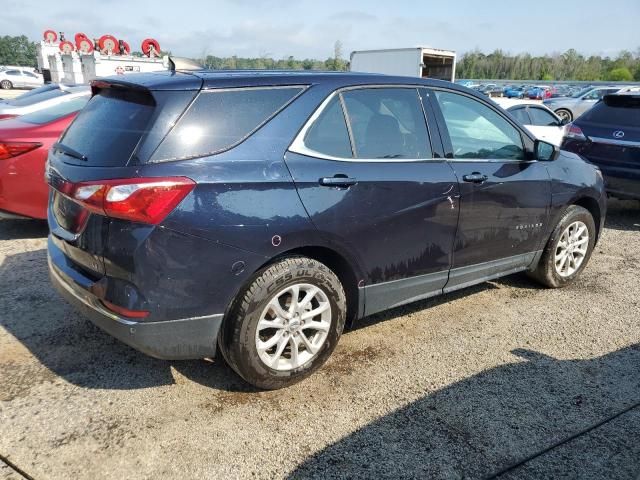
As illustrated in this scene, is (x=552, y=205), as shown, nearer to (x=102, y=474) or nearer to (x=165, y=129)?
(x=165, y=129)

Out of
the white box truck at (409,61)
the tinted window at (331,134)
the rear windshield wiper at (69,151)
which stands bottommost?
the rear windshield wiper at (69,151)

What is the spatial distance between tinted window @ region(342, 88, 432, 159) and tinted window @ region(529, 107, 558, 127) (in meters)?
7.33

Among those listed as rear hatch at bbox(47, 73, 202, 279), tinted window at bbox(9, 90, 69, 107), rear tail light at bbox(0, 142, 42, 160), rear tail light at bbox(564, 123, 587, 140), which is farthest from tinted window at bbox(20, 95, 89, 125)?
rear tail light at bbox(564, 123, 587, 140)

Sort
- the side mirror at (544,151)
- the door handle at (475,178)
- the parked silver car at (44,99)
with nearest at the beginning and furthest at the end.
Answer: the door handle at (475,178) → the side mirror at (544,151) → the parked silver car at (44,99)

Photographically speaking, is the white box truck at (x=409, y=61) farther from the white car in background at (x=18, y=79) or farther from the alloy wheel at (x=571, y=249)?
the white car in background at (x=18, y=79)

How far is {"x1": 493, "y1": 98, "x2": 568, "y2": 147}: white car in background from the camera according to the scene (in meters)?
9.71

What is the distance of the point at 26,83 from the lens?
38625 mm

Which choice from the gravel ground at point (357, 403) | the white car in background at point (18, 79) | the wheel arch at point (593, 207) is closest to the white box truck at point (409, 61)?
the wheel arch at point (593, 207)

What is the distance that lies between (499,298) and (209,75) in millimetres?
3024

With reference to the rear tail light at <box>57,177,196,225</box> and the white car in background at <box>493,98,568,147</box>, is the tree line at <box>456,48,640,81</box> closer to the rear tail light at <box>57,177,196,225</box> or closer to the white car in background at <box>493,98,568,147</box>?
the white car in background at <box>493,98,568,147</box>

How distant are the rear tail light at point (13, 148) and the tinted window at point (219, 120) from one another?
3.24m

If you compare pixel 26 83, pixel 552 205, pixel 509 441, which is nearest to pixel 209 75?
pixel 509 441

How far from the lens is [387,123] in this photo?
11.1 ft

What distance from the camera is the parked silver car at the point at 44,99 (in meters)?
6.55
